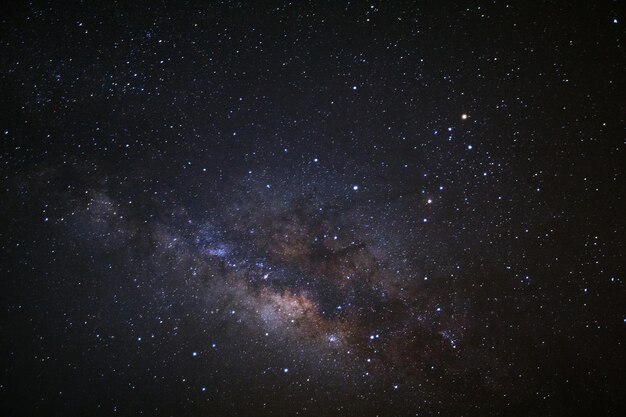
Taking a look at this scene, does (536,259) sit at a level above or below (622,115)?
→ below

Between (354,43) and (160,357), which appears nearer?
(354,43)

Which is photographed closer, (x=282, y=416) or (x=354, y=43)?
(x=354, y=43)

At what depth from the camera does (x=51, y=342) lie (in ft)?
14.7

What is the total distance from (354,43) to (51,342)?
639 cm

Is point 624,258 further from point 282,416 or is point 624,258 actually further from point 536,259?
point 282,416

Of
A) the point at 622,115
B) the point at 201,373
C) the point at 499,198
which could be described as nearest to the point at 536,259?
the point at 499,198

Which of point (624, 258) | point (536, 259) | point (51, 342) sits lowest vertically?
point (624, 258)

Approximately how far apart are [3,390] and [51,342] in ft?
4.84

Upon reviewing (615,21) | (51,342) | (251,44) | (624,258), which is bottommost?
(624,258)

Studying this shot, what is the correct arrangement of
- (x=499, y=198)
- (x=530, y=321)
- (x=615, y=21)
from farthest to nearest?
1. (x=530, y=321)
2. (x=499, y=198)
3. (x=615, y=21)

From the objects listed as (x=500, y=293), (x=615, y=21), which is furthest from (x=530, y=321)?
(x=615, y=21)

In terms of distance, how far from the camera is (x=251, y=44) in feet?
11.6

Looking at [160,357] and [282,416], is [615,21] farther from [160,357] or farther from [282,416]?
[160,357]

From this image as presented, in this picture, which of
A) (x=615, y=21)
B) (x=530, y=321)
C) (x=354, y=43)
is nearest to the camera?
(x=615, y=21)
